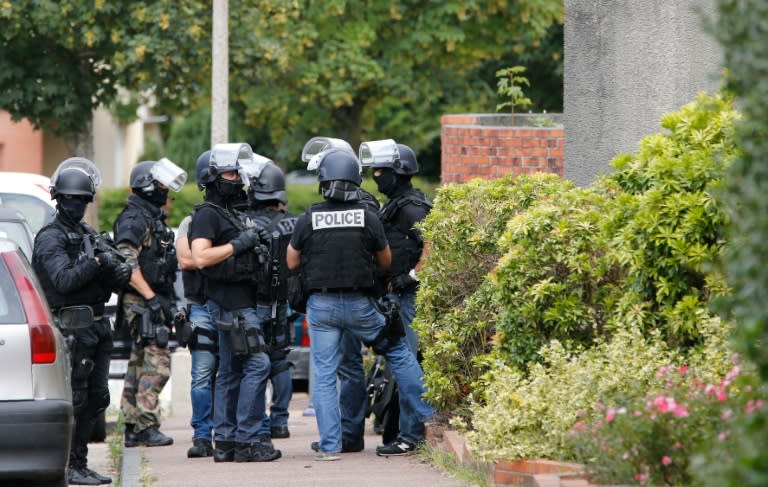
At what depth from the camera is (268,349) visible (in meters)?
9.23

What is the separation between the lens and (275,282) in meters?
8.88

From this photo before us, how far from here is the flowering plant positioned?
4.80m

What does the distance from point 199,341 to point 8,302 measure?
7.87 feet

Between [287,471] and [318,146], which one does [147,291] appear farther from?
[287,471]

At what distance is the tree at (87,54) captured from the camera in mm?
19031

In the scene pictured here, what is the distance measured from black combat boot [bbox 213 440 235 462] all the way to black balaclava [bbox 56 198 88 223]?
169 cm

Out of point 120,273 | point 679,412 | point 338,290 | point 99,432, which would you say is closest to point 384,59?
point 99,432

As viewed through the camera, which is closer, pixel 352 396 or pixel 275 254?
pixel 352 396

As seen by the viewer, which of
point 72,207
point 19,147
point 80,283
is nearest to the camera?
point 80,283

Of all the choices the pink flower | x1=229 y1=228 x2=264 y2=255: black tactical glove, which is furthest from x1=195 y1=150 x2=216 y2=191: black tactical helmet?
the pink flower

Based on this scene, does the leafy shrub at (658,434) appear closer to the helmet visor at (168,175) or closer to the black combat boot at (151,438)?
the helmet visor at (168,175)

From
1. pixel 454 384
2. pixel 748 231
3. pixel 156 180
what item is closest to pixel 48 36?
pixel 156 180

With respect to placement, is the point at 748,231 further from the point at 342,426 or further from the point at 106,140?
the point at 106,140

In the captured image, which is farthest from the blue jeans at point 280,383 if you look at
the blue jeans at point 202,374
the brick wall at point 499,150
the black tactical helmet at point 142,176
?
the brick wall at point 499,150
